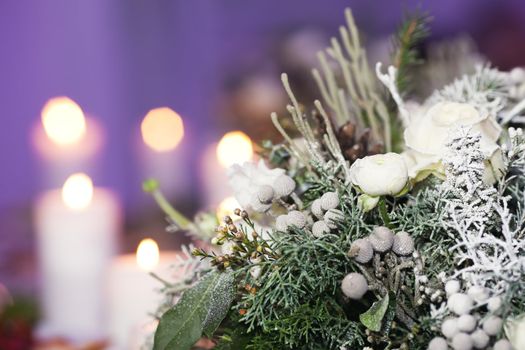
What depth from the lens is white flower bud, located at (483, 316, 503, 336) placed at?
1.41ft

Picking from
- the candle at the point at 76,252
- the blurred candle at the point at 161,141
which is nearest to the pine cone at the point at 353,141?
the candle at the point at 76,252

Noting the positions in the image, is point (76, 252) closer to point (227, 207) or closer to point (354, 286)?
point (227, 207)

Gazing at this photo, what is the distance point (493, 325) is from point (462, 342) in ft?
0.07

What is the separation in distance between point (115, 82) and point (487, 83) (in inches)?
78.1

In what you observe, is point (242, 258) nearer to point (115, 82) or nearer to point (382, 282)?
point (382, 282)

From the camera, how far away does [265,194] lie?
1.69ft

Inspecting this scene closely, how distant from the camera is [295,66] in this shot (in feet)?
7.14

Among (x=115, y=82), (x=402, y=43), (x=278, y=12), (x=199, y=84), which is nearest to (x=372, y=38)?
(x=278, y=12)

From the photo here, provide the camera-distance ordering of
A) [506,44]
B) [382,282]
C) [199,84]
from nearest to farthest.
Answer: [382,282] → [506,44] → [199,84]

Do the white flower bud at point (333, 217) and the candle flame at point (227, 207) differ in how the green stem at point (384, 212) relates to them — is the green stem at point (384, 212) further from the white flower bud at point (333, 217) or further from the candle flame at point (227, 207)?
the candle flame at point (227, 207)

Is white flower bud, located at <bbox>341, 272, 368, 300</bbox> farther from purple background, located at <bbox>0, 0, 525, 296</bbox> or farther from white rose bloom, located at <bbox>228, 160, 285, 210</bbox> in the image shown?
purple background, located at <bbox>0, 0, 525, 296</bbox>

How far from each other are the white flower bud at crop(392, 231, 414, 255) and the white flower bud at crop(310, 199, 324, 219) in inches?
2.2

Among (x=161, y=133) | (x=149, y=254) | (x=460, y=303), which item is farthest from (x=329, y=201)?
(x=161, y=133)

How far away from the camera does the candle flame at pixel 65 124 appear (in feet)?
4.56
